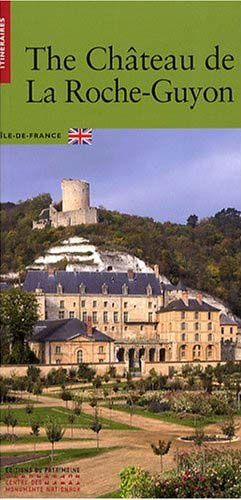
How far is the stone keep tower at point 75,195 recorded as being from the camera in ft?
20.5

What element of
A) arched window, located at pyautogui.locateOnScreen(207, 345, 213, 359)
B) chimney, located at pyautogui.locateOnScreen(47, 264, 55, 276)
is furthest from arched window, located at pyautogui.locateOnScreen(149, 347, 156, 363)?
chimney, located at pyautogui.locateOnScreen(47, 264, 55, 276)

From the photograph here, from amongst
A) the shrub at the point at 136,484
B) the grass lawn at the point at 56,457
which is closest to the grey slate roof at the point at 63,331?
the grass lawn at the point at 56,457

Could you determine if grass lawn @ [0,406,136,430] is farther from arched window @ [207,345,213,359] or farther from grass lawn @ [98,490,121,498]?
arched window @ [207,345,213,359]

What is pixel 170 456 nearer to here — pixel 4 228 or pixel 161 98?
pixel 4 228

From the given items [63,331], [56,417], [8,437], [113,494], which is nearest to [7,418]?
[8,437]

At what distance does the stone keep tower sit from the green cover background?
1.58 ft

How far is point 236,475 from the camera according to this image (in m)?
5.73

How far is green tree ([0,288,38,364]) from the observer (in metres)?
6.48

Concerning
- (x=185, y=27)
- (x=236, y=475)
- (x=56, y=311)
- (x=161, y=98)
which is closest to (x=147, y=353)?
(x=56, y=311)

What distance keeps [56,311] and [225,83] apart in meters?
2.25

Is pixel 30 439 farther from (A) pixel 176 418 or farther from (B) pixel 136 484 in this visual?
(A) pixel 176 418

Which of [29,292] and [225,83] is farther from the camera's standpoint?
[29,292]

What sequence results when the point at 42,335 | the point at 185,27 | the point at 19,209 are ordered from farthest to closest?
the point at 42,335 < the point at 19,209 < the point at 185,27

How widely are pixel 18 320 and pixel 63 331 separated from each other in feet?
1.19
